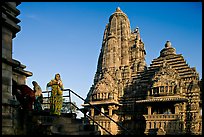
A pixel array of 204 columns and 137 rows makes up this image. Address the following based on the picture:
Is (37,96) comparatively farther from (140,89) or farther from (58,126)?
(140,89)

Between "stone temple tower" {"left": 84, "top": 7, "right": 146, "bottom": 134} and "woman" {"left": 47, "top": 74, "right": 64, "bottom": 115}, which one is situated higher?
"stone temple tower" {"left": 84, "top": 7, "right": 146, "bottom": 134}

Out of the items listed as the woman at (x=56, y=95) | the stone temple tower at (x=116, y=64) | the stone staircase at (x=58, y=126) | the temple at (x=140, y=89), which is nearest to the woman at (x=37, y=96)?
the woman at (x=56, y=95)

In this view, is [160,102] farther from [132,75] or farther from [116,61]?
[116,61]

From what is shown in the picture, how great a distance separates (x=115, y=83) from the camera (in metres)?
37.6

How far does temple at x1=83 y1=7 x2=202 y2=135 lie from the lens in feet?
96.0

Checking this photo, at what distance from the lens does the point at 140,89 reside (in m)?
35.6

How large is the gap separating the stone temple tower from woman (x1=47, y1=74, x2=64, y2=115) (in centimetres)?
2277

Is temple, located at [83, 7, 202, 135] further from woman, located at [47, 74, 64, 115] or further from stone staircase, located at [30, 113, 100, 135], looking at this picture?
stone staircase, located at [30, 113, 100, 135]

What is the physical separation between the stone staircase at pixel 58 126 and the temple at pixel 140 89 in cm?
1510

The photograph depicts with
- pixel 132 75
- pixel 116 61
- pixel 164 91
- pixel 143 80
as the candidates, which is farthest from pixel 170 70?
pixel 116 61

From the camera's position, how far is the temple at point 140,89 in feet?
96.0

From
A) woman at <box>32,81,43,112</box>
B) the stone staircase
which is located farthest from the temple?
woman at <box>32,81,43,112</box>

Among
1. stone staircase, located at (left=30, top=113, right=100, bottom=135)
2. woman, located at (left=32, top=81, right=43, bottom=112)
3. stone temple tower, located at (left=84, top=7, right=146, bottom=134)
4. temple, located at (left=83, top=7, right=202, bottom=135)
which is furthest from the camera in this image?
stone temple tower, located at (left=84, top=7, right=146, bottom=134)

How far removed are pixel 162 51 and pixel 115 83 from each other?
7.92m
